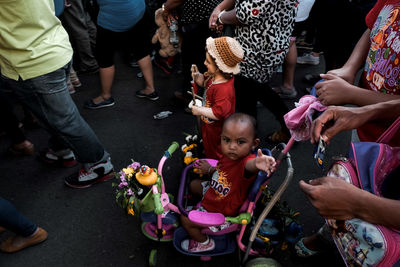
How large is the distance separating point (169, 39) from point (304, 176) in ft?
6.86

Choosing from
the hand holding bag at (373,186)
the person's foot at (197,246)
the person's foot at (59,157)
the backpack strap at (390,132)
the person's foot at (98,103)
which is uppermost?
the backpack strap at (390,132)

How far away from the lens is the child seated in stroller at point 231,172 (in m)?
1.70

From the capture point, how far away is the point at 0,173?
2846mm

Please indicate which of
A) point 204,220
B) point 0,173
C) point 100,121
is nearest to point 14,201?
point 0,173

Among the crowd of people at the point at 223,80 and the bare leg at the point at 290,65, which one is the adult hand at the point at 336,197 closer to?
the crowd of people at the point at 223,80

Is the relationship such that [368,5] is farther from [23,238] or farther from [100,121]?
[23,238]

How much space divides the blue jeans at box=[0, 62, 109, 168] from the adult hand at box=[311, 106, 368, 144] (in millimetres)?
1754

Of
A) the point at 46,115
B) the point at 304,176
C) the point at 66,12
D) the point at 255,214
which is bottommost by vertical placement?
the point at 304,176

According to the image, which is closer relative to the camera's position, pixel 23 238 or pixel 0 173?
pixel 23 238

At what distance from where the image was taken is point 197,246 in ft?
6.57

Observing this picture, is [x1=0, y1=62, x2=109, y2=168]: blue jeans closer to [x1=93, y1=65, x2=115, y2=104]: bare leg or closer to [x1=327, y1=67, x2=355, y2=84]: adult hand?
[x1=93, y1=65, x2=115, y2=104]: bare leg

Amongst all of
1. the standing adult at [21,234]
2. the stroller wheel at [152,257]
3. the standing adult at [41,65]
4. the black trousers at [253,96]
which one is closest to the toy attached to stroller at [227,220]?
the stroller wheel at [152,257]

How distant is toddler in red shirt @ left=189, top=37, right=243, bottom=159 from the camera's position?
1.91 metres

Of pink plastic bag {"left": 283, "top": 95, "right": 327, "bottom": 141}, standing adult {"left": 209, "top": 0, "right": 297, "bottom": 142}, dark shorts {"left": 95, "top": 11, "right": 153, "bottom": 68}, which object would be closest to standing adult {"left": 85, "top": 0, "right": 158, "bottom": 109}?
dark shorts {"left": 95, "top": 11, "right": 153, "bottom": 68}
